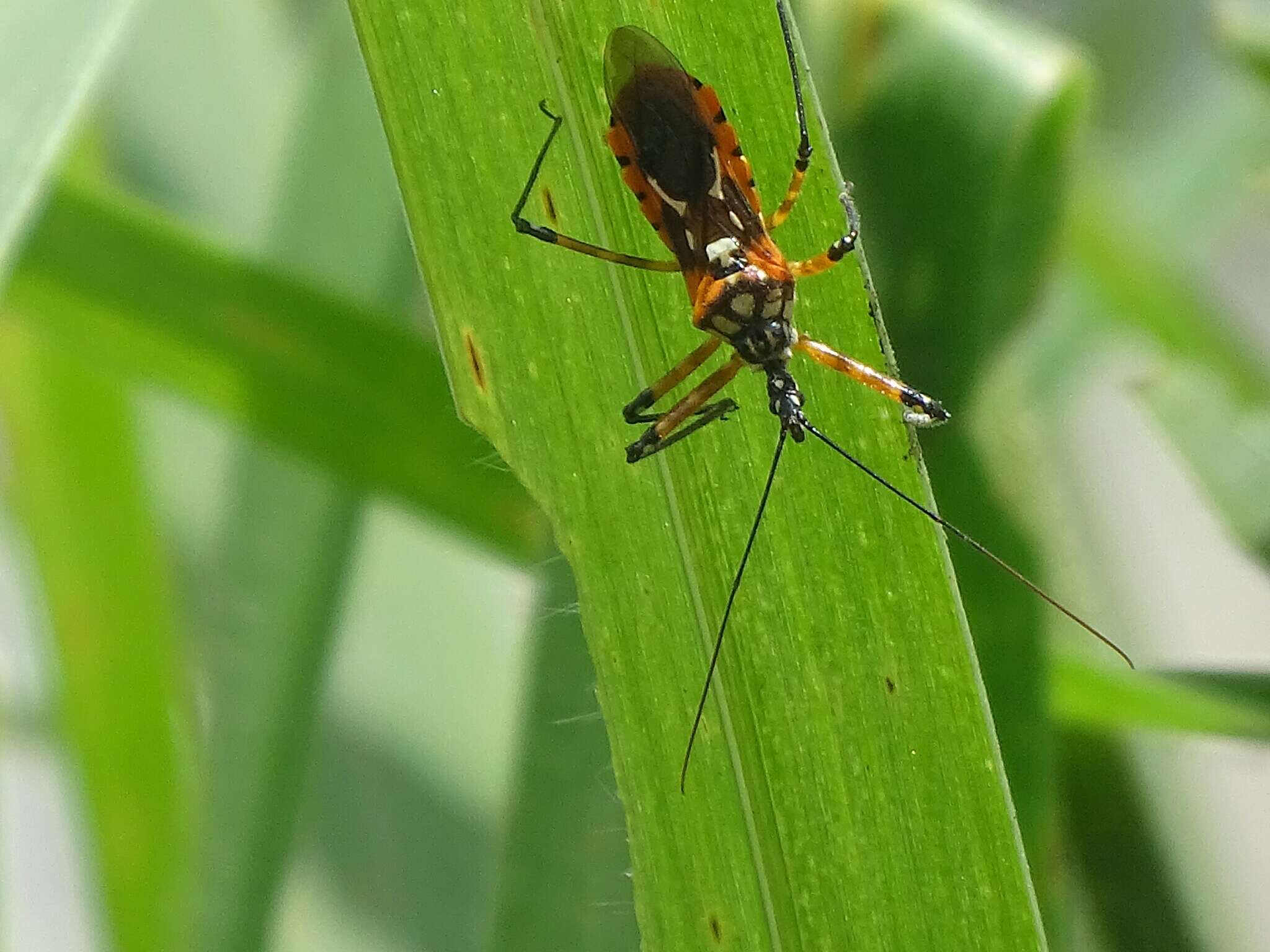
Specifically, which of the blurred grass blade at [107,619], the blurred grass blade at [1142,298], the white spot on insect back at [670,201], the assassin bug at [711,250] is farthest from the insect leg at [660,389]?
the blurred grass blade at [1142,298]

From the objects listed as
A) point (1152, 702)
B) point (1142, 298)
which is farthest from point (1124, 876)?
point (1142, 298)

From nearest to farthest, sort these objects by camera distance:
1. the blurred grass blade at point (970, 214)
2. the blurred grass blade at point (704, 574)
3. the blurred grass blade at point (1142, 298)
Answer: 1. the blurred grass blade at point (704, 574)
2. the blurred grass blade at point (970, 214)
3. the blurred grass blade at point (1142, 298)

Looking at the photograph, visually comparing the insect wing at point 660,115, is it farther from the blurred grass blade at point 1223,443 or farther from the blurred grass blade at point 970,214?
the blurred grass blade at point 1223,443

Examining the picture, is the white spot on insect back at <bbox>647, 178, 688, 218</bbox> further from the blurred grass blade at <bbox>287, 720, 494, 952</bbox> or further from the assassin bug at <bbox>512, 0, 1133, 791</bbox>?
the blurred grass blade at <bbox>287, 720, 494, 952</bbox>

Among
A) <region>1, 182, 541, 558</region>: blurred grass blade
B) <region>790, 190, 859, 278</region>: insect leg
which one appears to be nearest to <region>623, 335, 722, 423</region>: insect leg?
<region>790, 190, 859, 278</region>: insect leg

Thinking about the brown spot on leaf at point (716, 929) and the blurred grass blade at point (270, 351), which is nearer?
the brown spot on leaf at point (716, 929)

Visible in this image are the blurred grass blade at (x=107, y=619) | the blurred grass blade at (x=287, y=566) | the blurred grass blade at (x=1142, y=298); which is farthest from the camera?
the blurred grass blade at (x=1142, y=298)
